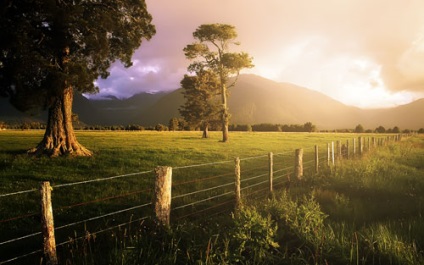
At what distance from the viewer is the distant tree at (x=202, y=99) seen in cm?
5553

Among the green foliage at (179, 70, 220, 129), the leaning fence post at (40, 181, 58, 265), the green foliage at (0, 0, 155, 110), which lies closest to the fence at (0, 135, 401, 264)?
the leaning fence post at (40, 181, 58, 265)

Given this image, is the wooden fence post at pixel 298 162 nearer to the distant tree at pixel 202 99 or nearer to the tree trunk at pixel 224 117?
the tree trunk at pixel 224 117

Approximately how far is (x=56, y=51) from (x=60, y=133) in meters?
6.01

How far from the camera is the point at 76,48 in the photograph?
77.5 ft

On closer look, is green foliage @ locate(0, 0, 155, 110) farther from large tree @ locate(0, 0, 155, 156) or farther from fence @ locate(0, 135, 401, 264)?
fence @ locate(0, 135, 401, 264)

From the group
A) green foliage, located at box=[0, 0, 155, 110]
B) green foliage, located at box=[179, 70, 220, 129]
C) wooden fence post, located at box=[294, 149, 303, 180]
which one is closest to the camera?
wooden fence post, located at box=[294, 149, 303, 180]

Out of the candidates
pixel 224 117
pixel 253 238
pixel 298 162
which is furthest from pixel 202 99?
pixel 253 238

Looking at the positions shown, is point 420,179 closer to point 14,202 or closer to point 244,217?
point 244,217

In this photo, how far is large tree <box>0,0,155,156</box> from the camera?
20594 millimetres

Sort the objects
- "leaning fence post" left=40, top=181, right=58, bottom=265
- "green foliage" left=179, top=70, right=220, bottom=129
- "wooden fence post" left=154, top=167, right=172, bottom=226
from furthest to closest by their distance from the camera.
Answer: "green foliage" left=179, top=70, right=220, bottom=129 → "wooden fence post" left=154, top=167, right=172, bottom=226 → "leaning fence post" left=40, top=181, right=58, bottom=265

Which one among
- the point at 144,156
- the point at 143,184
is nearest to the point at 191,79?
the point at 144,156

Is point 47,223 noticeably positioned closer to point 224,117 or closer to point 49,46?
point 49,46

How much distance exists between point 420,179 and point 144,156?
1770cm

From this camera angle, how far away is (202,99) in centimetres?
5703
